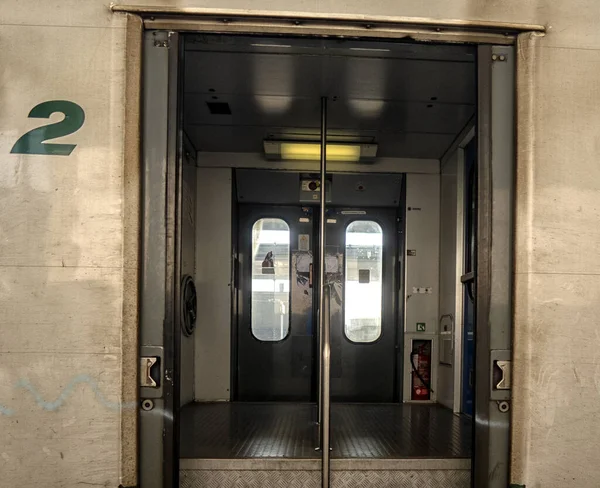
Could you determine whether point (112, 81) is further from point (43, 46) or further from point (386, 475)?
point (386, 475)

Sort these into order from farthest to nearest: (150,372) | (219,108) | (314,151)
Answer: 1. (314,151)
2. (219,108)
3. (150,372)

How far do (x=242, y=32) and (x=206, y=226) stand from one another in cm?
330

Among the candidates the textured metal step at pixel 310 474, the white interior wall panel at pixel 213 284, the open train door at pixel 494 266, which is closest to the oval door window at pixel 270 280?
the white interior wall panel at pixel 213 284

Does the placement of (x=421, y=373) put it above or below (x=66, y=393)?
below

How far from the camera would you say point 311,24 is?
284cm

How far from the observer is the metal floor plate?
3.57 meters

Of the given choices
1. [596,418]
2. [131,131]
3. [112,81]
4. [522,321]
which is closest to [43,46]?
[112,81]

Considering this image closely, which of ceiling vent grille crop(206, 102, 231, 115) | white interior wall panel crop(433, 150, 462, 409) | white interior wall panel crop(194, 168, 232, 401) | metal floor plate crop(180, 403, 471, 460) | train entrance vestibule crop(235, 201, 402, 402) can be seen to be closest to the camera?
metal floor plate crop(180, 403, 471, 460)

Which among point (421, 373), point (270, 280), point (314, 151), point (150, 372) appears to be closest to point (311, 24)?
point (150, 372)

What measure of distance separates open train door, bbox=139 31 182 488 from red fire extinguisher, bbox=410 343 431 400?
11.6 ft

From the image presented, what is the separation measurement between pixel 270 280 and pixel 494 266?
357cm

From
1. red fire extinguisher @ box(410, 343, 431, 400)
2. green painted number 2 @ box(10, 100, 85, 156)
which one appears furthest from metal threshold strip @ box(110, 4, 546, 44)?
red fire extinguisher @ box(410, 343, 431, 400)

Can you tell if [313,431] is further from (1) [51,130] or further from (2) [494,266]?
(1) [51,130]

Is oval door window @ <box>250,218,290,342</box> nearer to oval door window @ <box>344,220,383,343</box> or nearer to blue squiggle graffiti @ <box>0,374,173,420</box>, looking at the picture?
oval door window @ <box>344,220,383,343</box>
